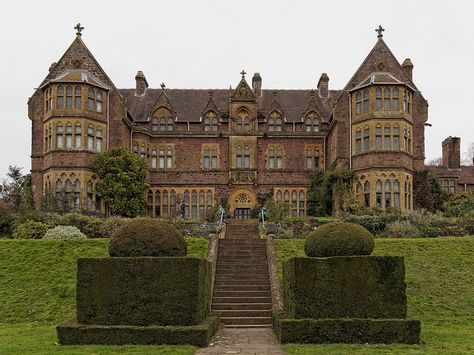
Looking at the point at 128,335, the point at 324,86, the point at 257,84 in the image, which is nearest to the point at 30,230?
the point at 128,335

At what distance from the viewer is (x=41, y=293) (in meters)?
21.0

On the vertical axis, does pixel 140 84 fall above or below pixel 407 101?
above

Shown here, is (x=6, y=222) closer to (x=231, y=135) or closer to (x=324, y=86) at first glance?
(x=231, y=135)

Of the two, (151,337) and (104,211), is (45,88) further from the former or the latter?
(151,337)

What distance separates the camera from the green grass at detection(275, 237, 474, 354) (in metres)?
14.5

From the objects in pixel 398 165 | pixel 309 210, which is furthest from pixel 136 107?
pixel 398 165

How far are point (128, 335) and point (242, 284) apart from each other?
793 centimetres

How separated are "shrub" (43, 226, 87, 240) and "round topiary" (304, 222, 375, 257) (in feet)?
52.0

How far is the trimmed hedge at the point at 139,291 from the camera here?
15492 millimetres

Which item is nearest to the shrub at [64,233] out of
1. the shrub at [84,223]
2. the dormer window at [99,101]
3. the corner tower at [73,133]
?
the shrub at [84,223]

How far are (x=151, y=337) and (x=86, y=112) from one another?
77.1 feet

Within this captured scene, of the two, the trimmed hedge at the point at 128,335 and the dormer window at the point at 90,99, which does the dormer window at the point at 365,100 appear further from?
the trimmed hedge at the point at 128,335

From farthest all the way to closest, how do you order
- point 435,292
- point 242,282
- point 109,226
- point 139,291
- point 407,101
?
point 407,101 → point 109,226 → point 242,282 → point 435,292 → point 139,291

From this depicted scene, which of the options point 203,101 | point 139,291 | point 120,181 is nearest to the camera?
point 139,291
